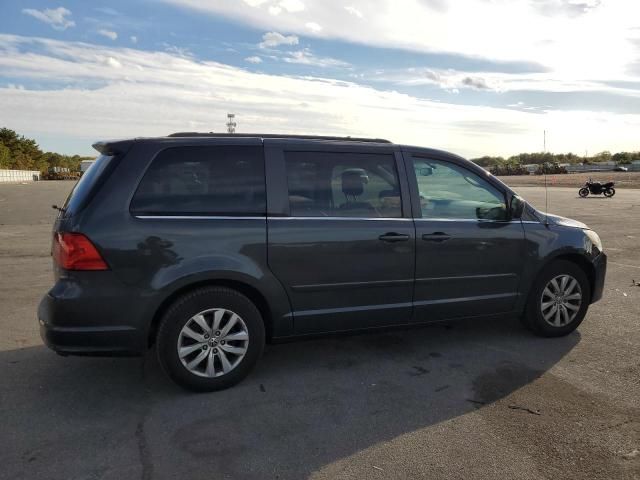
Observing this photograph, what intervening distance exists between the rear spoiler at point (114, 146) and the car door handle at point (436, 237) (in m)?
2.38

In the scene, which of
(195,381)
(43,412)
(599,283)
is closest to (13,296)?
(43,412)

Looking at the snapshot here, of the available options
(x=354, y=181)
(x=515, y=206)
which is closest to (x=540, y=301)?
(x=515, y=206)

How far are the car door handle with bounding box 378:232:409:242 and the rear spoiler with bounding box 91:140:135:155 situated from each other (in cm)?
199

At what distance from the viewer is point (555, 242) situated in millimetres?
4910

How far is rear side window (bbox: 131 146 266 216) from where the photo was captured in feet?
12.1

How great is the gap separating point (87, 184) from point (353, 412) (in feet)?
7.99

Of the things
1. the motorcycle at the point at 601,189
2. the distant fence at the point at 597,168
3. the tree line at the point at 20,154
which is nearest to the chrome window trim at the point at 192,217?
the motorcycle at the point at 601,189

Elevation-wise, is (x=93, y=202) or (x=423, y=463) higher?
(x=93, y=202)

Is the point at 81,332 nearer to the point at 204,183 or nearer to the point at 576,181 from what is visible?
the point at 204,183

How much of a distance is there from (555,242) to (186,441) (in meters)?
3.64

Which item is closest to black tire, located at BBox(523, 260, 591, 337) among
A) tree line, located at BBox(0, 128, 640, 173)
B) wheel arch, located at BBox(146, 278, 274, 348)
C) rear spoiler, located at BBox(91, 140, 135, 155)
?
wheel arch, located at BBox(146, 278, 274, 348)

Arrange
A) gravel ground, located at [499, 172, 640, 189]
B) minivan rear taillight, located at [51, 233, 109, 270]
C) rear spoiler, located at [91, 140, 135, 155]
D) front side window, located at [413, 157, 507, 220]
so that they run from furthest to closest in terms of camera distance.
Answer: gravel ground, located at [499, 172, 640, 189]
front side window, located at [413, 157, 507, 220]
rear spoiler, located at [91, 140, 135, 155]
minivan rear taillight, located at [51, 233, 109, 270]

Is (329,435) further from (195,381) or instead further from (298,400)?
(195,381)

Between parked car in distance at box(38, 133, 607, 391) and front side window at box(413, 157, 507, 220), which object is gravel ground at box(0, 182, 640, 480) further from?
front side window at box(413, 157, 507, 220)
